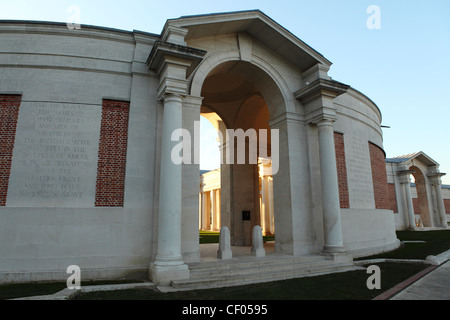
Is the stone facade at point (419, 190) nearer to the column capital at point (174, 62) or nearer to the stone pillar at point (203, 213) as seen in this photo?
the stone pillar at point (203, 213)

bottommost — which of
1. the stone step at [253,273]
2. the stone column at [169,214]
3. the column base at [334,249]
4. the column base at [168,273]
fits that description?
the stone step at [253,273]

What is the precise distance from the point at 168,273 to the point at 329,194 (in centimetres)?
A: 635

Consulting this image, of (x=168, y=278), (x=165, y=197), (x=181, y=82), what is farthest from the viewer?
(x=181, y=82)

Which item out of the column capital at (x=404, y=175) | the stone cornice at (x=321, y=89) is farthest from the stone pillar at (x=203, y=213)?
the stone cornice at (x=321, y=89)

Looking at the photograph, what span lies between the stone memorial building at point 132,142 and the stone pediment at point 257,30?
0.05 m

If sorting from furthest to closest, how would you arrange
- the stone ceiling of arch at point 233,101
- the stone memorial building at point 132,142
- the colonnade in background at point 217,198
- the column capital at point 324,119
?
1. the colonnade in background at point 217,198
2. the stone ceiling of arch at point 233,101
3. the column capital at point 324,119
4. the stone memorial building at point 132,142

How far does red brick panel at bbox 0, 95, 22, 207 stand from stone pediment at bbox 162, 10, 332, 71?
17.0 feet

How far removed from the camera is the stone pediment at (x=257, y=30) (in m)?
9.50

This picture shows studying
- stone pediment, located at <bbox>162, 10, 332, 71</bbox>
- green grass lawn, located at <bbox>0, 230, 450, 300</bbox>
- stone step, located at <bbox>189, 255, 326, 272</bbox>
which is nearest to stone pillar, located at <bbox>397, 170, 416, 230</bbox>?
stone pediment, located at <bbox>162, 10, 332, 71</bbox>

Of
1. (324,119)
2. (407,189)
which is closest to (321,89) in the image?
(324,119)

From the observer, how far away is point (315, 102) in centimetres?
1130
